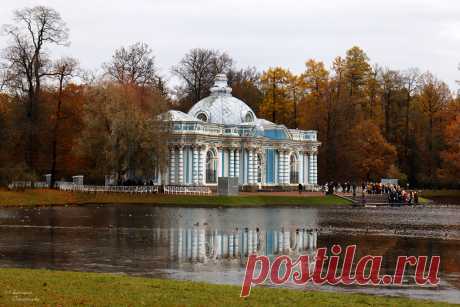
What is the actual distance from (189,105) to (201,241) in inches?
2980

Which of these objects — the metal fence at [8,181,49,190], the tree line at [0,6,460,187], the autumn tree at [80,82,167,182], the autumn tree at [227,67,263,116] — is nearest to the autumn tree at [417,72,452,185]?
the tree line at [0,6,460,187]

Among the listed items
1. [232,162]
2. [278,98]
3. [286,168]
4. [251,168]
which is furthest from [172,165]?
[278,98]

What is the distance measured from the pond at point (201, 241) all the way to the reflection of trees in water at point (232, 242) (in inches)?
1.2

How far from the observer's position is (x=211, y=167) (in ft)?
253

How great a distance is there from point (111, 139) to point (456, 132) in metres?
41.9

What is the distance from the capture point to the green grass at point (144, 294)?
1461 cm

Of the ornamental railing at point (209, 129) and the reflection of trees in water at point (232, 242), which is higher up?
the ornamental railing at point (209, 129)

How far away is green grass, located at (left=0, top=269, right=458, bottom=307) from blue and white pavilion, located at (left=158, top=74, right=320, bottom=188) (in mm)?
53416

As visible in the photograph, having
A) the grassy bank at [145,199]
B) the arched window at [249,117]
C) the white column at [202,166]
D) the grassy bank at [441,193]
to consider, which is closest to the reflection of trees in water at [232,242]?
the grassy bank at [145,199]

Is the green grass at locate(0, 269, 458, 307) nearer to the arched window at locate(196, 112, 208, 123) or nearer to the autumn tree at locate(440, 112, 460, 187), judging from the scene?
the arched window at locate(196, 112, 208, 123)

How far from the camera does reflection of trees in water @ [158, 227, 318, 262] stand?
24.9 meters

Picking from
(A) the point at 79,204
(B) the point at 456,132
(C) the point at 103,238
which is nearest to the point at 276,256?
(C) the point at 103,238

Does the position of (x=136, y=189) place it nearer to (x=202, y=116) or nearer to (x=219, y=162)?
(x=219, y=162)

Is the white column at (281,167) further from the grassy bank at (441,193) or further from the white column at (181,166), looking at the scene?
the grassy bank at (441,193)
